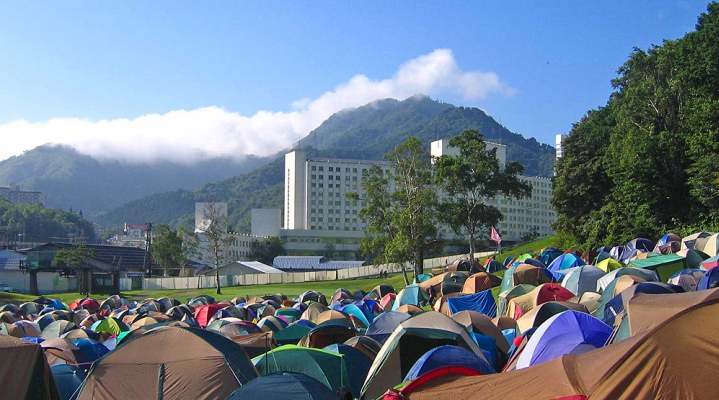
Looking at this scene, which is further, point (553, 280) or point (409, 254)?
point (409, 254)

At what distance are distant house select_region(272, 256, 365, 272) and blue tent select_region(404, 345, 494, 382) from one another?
297 ft

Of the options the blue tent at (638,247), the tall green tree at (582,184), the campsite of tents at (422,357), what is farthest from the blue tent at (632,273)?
the tall green tree at (582,184)

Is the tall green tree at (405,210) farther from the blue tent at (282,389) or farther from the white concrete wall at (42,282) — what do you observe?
the blue tent at (282,389)

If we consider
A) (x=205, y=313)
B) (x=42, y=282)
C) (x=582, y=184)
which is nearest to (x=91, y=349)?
(x=205, y=313)

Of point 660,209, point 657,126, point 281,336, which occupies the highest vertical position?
point 657,126

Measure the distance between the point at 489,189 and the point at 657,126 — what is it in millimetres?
11523

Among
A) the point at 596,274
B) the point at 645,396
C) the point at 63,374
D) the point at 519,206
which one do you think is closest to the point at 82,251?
the point at 596,274

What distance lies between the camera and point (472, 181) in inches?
2046

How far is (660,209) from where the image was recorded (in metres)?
47.4

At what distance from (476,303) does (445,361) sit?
19142 mm

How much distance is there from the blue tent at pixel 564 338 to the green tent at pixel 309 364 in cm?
326

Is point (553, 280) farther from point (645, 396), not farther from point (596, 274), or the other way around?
point (645, 396)

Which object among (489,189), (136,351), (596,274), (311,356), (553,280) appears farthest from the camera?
(489,189)

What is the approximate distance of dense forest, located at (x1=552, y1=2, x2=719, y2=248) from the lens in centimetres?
4169
